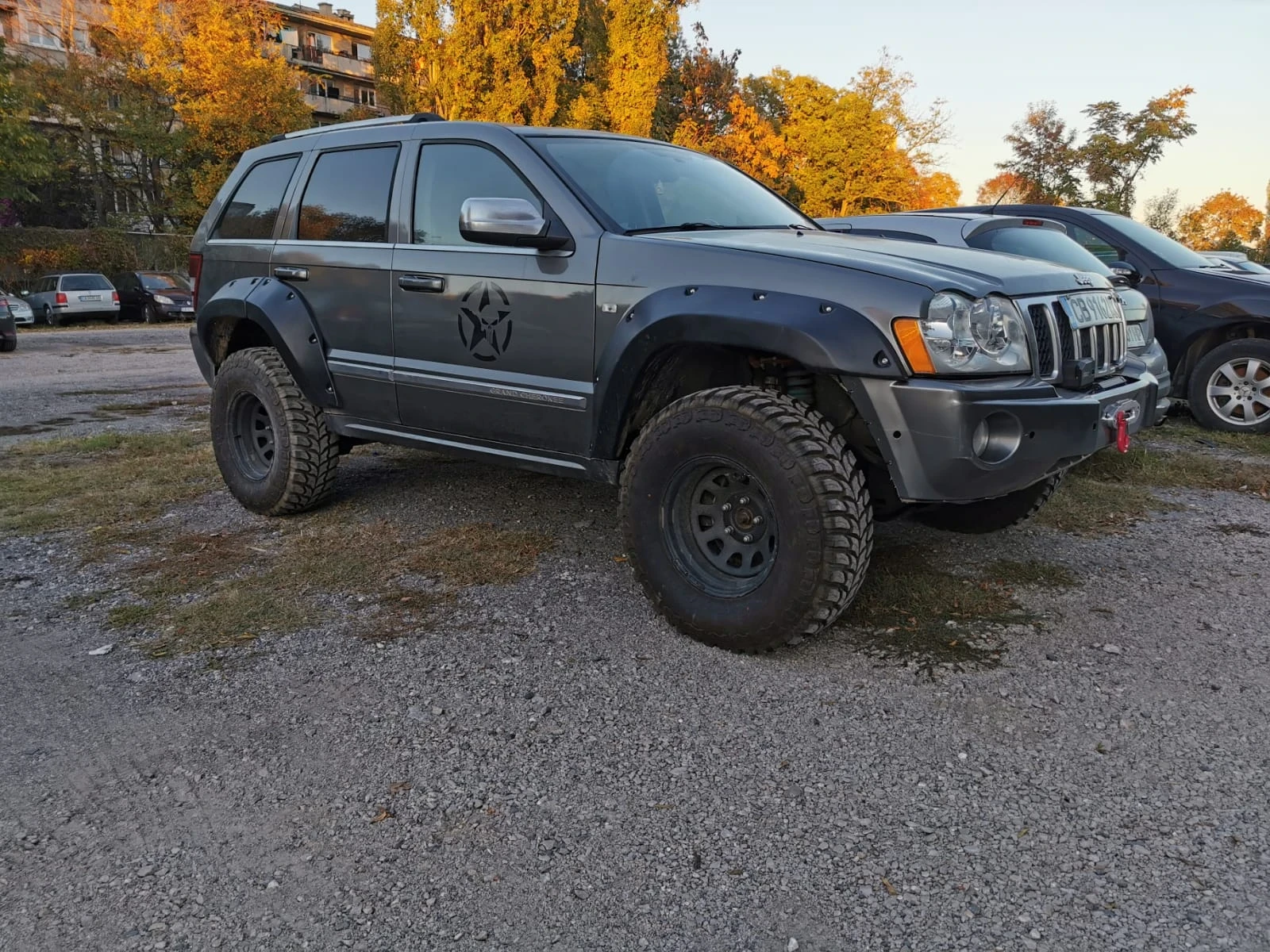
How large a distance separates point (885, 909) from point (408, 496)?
12.9 ft

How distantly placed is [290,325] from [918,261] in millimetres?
3075

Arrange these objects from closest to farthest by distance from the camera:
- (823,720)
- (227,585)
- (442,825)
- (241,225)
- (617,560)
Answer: (442,825) → (823,720) → (227,585) → (617,560) → (241,225)

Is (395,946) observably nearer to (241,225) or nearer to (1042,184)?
(241,225)

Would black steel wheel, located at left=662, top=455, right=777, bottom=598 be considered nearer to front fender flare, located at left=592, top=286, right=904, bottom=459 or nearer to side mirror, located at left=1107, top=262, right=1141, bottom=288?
front fender flare, located at left=592, top=286, right=904, bottom=459

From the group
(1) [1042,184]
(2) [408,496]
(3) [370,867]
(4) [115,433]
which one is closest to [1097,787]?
(3) [370,867]

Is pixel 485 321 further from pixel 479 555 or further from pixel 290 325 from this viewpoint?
pixel 290 325

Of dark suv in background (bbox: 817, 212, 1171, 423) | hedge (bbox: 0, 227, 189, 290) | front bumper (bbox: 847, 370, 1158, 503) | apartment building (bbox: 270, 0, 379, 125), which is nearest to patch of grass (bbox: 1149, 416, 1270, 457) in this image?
dark suv in background (bbox: 817, 212, 1171, 423)

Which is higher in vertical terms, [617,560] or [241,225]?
[241,225]

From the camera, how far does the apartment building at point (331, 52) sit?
188 ft

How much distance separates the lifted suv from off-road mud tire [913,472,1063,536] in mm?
17

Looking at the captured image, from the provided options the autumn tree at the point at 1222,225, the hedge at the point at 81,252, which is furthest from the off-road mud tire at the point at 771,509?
the autumn tree at the point at 1222,225

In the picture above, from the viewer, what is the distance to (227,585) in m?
4.04

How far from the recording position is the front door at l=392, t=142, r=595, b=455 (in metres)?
3.70

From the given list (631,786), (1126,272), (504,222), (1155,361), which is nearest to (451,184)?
(504,222)
